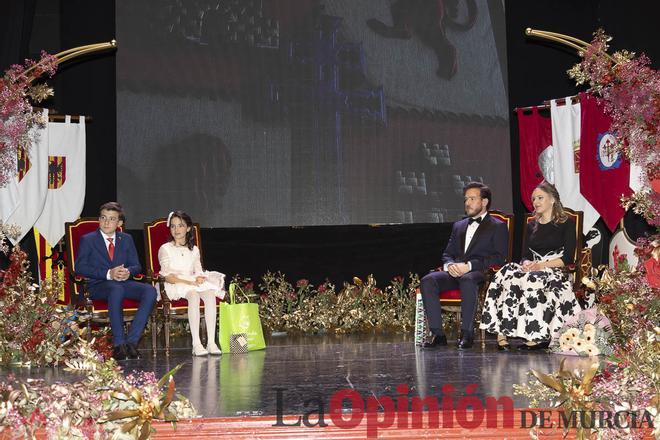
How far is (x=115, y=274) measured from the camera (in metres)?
6.04

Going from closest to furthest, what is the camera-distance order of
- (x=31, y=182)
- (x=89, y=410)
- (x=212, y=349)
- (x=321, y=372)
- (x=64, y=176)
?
(x=89, y=410)
(x=321, y=372)
(x=212, y=349)
(x=31, y=182)
(x=64, y=176)

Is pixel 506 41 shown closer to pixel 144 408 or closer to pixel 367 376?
pixel 367 376

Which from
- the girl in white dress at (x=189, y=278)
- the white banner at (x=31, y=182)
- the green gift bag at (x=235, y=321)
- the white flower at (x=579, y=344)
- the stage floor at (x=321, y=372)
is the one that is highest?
the white banner at (x=31, y=182)

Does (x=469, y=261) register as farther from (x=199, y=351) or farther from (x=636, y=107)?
(x=199, y=351)

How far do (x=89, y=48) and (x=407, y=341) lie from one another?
3375 millimetres

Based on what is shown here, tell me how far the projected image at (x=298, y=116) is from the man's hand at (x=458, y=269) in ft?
7.33

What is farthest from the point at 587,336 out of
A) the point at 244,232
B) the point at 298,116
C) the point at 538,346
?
the point at 298,116

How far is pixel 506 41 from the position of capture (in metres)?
8.72

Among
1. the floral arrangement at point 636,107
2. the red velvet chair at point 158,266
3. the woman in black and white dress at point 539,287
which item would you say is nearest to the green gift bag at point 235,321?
the red velvet chair at point 158,266

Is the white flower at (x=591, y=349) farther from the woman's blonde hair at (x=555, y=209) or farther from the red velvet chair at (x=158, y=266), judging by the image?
the red velvet chair at (x=158, y=266)

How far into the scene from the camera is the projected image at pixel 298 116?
330 inches

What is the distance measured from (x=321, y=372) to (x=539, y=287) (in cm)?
196

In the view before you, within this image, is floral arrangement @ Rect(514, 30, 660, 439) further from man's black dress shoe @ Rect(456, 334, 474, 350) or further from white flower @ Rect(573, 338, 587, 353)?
man's black dress shoe @ Rect(456, 334, 474, 350)

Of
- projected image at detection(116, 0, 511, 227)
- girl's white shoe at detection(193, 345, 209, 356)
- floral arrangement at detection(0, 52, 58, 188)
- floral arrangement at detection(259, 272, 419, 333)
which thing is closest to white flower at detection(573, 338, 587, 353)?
girl's white shoe at detection(193, 345, 209, 356)
